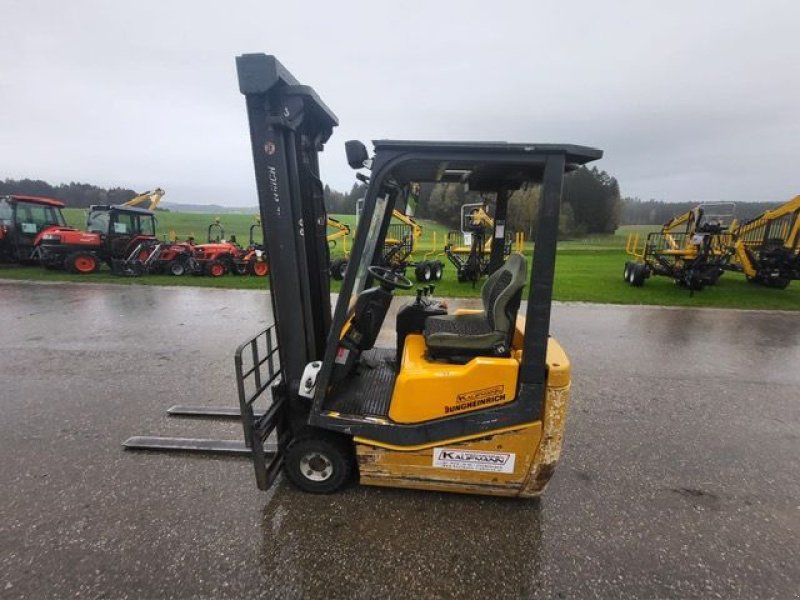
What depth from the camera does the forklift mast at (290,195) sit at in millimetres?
2627

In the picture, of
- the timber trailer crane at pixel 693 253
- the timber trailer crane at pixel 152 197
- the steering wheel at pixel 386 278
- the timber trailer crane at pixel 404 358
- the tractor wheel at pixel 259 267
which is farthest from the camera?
the timber trailer crane at pixel 152 197

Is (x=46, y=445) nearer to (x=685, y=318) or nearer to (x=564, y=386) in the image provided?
(x=564, y=386)

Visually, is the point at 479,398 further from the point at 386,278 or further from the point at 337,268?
the point at 337,268

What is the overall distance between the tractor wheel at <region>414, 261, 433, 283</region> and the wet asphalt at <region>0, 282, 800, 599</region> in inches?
392

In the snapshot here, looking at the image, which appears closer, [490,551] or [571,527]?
[490,551]

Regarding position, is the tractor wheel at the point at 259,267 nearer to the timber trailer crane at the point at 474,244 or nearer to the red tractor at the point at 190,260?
the red tractor at the point at 190,260

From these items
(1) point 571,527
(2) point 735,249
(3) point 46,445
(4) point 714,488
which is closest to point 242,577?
(1) point 571,527

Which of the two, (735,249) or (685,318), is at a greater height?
(735,249)

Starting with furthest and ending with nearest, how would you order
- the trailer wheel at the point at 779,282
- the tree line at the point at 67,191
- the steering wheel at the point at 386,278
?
the tree line at the point at 67,191, the trailer wheel at the point at 779,282, the steering wheel at the point at 386,278

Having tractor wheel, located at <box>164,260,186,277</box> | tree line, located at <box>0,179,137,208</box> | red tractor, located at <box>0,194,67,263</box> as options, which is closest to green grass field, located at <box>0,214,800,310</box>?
tractor wheel, located at <box>164,260,186,277</box>

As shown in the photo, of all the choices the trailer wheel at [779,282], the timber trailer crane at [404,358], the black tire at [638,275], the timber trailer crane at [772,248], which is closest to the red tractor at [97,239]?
the timber trailer crane at [404,358]

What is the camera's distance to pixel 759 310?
1019 cm

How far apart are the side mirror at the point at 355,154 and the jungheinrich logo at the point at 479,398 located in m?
1.66

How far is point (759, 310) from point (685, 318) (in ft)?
10.1
